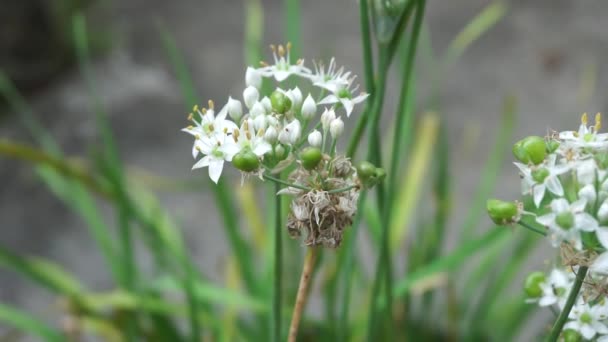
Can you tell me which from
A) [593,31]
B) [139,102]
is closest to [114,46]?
[139,102]

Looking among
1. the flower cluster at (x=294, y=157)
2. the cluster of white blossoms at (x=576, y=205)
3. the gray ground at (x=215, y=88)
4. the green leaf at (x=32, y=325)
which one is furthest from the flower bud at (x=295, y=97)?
the gray ground at (x=215, y=88)

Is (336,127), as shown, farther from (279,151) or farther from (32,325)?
(32,325)

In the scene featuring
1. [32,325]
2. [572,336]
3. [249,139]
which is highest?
[249,139]

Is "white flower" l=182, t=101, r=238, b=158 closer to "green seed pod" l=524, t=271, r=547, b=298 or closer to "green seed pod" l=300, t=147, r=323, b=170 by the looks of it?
"green seed pod" l=300, t=147, r=323, b=170

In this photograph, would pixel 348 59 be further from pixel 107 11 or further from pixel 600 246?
pixel 600 246

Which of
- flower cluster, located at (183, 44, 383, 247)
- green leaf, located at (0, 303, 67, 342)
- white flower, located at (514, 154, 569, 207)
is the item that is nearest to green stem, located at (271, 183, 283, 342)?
flower cluster, located at (183, 44, 383, 247)

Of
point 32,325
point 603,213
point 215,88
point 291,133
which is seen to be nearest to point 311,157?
point 291,133
